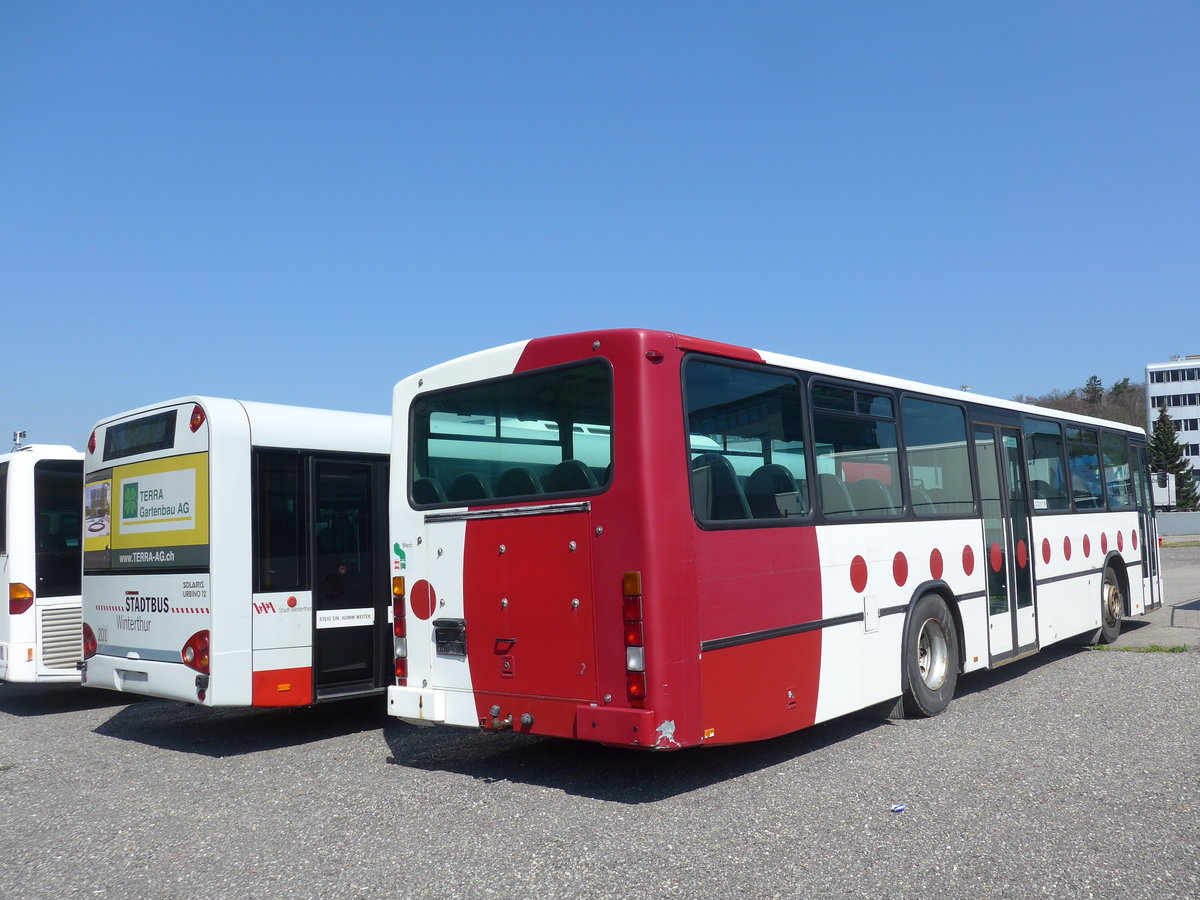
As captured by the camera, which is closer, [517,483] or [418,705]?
[517,483]

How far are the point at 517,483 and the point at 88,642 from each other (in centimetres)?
497

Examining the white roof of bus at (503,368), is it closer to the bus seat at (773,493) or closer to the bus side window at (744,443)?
the bus side window at (744,443)

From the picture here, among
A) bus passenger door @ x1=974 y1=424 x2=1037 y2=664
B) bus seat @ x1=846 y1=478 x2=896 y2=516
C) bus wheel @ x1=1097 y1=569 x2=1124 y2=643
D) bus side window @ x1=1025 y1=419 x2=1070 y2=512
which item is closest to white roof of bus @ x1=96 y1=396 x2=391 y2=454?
bus seat @ x1=846 y1=478 x2=896 y2=516

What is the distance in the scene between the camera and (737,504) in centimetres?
666

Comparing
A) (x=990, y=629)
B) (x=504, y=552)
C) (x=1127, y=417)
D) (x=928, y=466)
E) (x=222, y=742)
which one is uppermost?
(x=1127, y=417)

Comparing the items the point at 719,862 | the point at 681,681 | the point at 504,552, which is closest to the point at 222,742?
the point at 504,552

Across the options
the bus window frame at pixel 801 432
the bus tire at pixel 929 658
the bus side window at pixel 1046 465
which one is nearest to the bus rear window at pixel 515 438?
the bus window frame at pixel 801 432

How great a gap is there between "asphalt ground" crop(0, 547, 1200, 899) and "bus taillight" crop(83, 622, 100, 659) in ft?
2.47

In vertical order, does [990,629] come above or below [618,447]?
below

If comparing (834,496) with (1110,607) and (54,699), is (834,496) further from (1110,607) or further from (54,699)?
(54,699)

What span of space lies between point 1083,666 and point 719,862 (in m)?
7.69

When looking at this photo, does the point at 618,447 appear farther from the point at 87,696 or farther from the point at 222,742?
the point at 87,696

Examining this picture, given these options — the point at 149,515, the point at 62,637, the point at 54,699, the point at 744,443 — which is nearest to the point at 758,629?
the point at 744,443

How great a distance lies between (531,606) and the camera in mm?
6734
